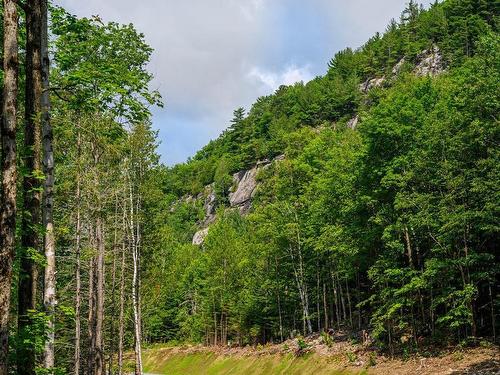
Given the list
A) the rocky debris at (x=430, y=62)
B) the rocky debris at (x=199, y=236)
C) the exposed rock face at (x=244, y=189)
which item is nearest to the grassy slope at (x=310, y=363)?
the rocky debris at (x=199, y=236)

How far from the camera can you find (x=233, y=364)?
46531 mm

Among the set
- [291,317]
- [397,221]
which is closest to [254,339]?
[291,317]

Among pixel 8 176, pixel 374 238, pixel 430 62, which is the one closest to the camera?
pixel 8 176

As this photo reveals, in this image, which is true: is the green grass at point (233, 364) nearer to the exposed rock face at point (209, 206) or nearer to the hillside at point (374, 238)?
the hillside at point (374, 238)

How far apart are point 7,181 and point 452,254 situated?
25.2 meters

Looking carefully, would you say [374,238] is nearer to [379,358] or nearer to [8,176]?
[379,358]

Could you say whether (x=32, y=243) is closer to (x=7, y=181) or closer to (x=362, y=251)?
(x=7, y=181)

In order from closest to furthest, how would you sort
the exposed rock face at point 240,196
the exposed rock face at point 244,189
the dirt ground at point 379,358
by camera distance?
the dirt ground at point 379,358
the exposed rock face at point 240,196
the exposed rock face at point 244,189

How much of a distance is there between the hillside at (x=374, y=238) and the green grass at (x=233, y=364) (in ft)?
12.9

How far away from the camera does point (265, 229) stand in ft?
147

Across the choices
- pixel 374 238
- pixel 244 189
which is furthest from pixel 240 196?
pixel 374 238

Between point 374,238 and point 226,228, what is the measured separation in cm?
3293

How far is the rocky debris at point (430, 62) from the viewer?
363 ft

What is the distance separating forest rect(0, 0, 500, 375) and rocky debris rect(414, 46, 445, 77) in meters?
74.3
